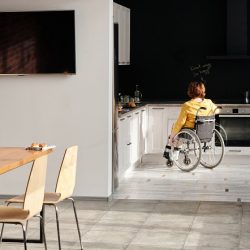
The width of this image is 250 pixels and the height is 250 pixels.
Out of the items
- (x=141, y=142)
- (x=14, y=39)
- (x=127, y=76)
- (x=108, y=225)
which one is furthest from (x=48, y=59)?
(x=127, y=76)

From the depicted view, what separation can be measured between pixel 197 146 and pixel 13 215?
518 centimetres

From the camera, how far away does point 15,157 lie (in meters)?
4.67

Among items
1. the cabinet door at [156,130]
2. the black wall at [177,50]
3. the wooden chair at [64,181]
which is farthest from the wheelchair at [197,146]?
the wooden chair at [64,181]

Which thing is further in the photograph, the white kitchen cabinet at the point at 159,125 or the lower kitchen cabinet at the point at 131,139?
the white kitchen cabinet at the point at 159,125

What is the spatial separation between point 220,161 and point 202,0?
250 centimetres

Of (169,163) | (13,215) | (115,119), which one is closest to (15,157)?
(13,215)

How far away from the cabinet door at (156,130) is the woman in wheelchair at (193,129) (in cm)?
70

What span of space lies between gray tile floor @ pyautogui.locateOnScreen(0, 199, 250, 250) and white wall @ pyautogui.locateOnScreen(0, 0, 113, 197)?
0.42m

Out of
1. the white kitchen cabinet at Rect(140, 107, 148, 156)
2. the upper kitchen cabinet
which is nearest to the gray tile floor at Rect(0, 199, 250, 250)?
the white kitchen cabinet at Rect(140, 107, 148, 156)

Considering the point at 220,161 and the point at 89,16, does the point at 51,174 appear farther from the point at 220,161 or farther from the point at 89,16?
the point at 220,161

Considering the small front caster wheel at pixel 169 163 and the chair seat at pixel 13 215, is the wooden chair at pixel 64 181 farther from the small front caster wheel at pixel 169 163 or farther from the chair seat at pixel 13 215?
the small front caster wheel at pixel 169 163

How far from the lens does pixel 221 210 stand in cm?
653

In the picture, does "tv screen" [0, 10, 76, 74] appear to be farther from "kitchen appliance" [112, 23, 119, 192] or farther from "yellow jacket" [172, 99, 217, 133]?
"yellow jacket" [172, 99, 217, 133]

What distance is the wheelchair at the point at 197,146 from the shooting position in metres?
8.85
